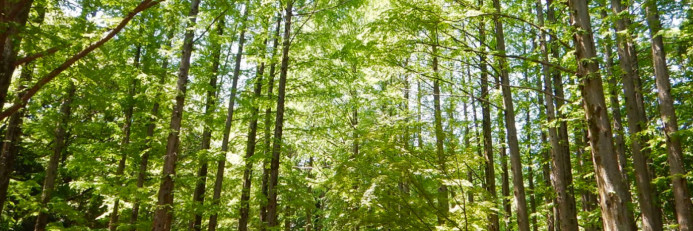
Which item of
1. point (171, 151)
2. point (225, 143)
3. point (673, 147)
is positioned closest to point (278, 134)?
point (225, 143)

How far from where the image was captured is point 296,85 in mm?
11992

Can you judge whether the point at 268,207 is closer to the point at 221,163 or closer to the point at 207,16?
the point at 221,163

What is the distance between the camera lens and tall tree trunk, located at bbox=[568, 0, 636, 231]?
488cm

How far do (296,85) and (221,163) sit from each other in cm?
337

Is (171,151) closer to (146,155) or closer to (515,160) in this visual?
(146,155)

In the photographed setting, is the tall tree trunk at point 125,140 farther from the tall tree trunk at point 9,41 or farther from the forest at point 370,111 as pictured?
the tall tree trunk at point 9,41

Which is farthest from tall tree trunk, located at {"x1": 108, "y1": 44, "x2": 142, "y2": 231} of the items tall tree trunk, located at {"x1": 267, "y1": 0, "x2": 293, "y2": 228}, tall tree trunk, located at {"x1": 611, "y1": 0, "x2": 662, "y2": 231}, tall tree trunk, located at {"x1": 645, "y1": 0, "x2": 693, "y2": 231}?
tall tree trunk, located at {"x1": 645, "y1": 0, "x2": 693, "y2": 231}

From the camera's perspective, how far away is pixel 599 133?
16.8 feet

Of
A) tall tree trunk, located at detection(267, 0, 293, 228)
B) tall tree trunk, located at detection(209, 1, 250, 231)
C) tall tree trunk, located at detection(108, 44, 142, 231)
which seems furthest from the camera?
tall tree trunk, located at detection(209, 1, 250, 231)

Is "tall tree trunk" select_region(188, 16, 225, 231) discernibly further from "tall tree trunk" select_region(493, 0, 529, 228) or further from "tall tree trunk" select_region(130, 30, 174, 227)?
"tall tree trunk" select_region(493, 0, 529, 228)

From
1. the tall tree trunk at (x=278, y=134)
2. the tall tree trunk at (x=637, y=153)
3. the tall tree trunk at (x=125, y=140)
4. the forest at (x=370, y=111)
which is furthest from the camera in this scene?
the tall tree trunk at (x=125, y=140)

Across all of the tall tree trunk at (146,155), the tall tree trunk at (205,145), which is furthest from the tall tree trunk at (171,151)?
the tall tree trunk at (146,155)

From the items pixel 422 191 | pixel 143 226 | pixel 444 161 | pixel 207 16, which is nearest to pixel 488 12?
pixel 444 161

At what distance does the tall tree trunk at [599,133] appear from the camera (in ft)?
16.0
